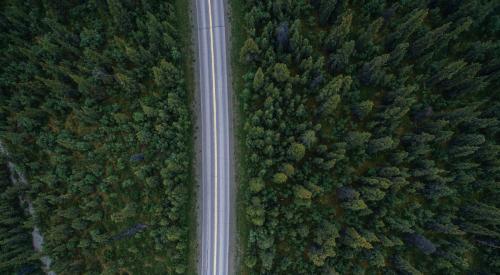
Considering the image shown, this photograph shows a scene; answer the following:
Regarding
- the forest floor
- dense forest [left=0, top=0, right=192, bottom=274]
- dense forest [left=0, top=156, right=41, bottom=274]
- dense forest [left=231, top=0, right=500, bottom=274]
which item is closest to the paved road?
the forest floor

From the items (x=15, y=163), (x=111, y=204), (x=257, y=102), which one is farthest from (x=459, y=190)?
(x=15, y=163)

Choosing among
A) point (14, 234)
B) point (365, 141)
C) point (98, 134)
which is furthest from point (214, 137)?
point (14, 234)

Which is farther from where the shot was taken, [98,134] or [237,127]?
[237,127]

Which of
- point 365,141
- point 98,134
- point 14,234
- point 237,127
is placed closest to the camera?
point 365,141

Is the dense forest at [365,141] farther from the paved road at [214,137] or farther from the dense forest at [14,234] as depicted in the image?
the dense forest at [14,234]

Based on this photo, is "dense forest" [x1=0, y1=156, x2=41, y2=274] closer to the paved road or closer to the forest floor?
the paved road

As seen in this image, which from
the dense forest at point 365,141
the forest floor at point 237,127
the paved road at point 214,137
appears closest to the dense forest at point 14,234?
the paved road at point 214,137

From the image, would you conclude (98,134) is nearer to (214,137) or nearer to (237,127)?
(214,137)

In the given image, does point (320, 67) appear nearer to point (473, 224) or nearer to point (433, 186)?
point (433, 186)
